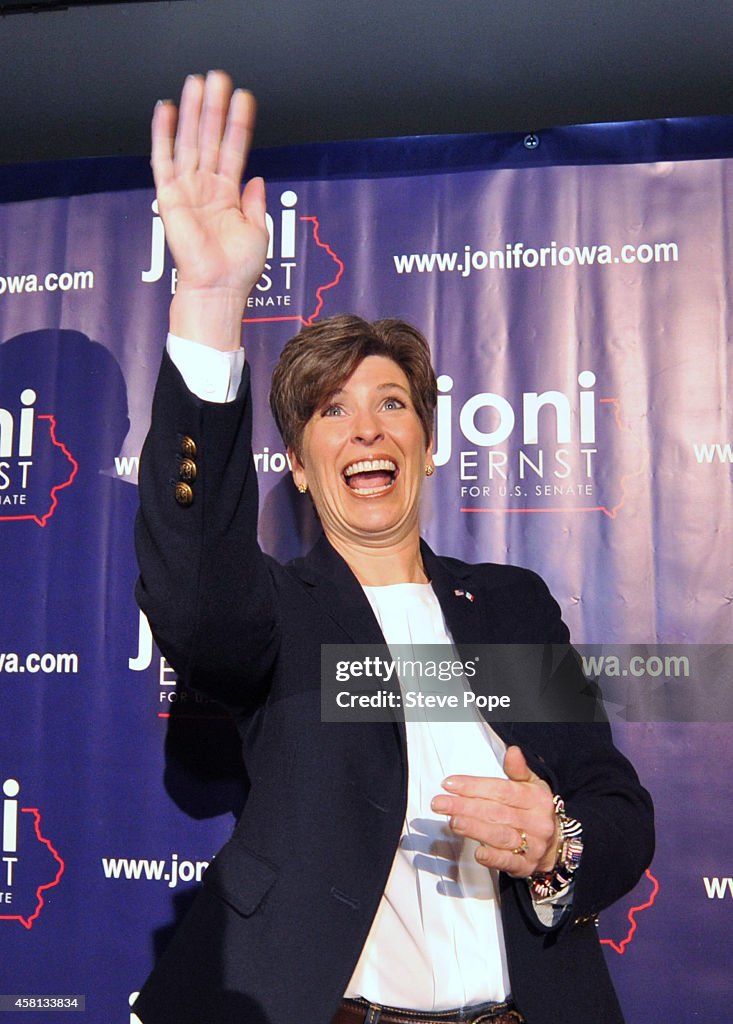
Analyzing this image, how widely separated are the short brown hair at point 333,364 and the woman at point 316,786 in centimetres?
36

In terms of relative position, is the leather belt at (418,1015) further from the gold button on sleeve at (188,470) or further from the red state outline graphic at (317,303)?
the red state outline graphic at (317,303)

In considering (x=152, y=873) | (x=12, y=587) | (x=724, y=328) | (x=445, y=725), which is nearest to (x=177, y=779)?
(x=152, y=873)

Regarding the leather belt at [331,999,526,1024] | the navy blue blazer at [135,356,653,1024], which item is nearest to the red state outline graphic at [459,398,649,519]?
the navy blue blazer at [135,356,653,1024]

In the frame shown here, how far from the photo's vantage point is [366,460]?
6.16 ft

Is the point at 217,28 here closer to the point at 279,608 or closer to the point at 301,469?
the point at 301,469

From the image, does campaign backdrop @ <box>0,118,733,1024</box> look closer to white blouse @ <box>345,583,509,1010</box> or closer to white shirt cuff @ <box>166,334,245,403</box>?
white blouse @ <box>345,583,509,1010</box>

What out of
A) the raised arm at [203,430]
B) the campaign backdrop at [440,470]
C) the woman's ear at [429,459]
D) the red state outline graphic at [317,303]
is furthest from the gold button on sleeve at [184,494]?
the red state outline graphic at [317,303]

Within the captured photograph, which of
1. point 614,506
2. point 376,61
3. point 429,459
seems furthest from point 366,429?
point 376,61

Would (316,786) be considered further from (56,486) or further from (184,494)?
(56,486)

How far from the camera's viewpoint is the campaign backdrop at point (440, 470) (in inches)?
92.8

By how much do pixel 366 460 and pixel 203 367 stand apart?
70 cm

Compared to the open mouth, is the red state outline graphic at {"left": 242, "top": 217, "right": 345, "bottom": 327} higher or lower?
higher

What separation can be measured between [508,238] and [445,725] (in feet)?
4.75

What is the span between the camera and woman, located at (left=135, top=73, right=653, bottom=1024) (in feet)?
3.98
